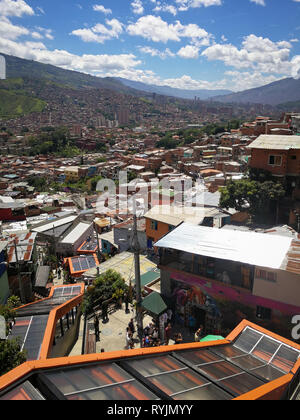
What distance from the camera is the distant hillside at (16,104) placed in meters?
122

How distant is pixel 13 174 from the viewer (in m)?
50.4

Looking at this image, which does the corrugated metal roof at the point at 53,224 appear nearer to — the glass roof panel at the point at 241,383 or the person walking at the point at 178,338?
the person walking at the point at 178,338

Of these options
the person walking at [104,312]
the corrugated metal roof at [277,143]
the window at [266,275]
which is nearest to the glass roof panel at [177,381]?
the window at [266,275]

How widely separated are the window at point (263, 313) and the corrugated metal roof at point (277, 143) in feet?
40.5

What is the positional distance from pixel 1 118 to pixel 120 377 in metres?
130

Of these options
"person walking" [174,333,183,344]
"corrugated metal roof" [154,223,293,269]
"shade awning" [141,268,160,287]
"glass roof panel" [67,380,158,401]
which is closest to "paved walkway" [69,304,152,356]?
"person walking" [174,333,183,344]

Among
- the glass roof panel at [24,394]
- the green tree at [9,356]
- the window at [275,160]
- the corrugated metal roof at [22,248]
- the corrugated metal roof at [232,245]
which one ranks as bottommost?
the corrugated metal roof at [22,248]

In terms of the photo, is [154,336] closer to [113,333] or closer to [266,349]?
[113,333]

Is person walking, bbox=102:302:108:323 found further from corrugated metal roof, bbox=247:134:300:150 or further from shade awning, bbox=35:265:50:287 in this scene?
corrugated metal roof, bbox=247:134:300:150

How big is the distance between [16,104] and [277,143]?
137m

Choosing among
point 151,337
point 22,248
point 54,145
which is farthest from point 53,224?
point 54,145

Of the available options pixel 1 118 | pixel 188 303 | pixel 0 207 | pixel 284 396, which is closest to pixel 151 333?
pixel 188 303

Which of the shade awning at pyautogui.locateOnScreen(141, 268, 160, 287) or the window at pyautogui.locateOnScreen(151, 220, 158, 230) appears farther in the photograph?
the window at pyautogui.locateOnScreen(151, 220, 158, 230)

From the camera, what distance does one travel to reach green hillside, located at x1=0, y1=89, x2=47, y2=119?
12238 cm
